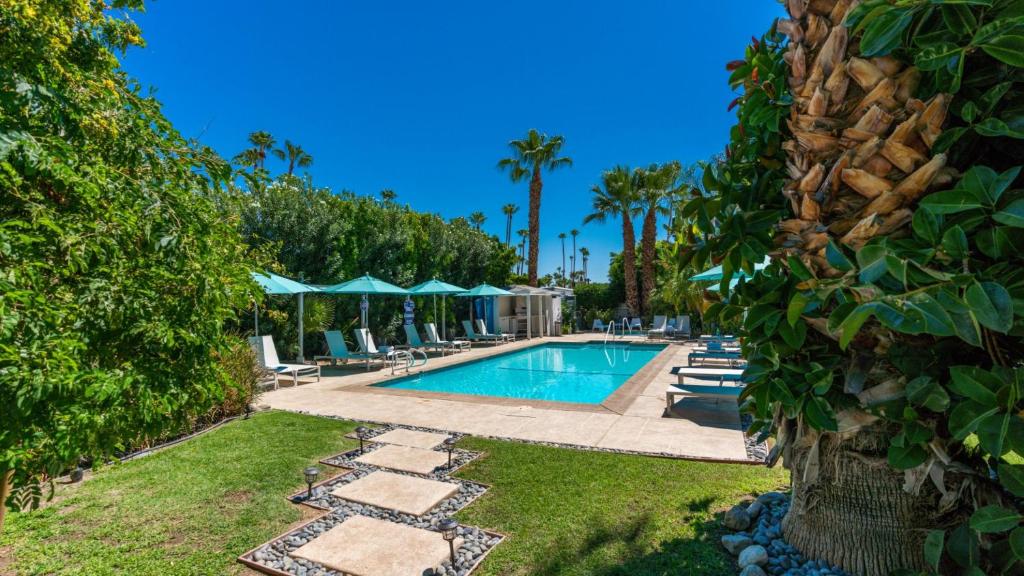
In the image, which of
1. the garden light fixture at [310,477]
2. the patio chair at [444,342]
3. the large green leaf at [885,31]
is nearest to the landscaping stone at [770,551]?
the large green leaf at [885,31]

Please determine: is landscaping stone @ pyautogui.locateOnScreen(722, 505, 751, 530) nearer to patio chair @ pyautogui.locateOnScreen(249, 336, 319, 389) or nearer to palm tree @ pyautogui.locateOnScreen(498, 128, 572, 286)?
patio chair @ pyautogui.locateOnScreen(249, 336, 319, 389)

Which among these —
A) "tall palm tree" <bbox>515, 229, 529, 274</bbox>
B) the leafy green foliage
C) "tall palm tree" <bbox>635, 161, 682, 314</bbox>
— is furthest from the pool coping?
"tall palm tree" <bbox>515, 229, 529, 274</bbox>

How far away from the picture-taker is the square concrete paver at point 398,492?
4148 mm

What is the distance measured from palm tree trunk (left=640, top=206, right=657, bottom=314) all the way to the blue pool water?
7.65 m

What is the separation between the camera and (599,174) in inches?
1069

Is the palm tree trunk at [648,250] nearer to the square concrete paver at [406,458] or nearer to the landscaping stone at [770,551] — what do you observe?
the square concrete paver at [406,458]

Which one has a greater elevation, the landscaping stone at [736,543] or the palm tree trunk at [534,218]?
the palm tree trunk at [534,218]

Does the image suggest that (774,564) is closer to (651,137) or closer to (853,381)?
(853,381)

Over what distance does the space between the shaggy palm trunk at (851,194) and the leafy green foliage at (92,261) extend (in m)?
2.68

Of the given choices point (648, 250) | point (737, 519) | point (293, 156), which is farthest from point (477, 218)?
point (737, 519)

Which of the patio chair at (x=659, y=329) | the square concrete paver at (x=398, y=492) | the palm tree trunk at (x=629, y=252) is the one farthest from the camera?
the palm tree trunk at (x=629, y=252)

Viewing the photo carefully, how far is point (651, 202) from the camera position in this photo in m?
25.5

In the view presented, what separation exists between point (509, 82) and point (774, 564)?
26.4 metres

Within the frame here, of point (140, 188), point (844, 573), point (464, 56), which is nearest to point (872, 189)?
point (844, 573)
